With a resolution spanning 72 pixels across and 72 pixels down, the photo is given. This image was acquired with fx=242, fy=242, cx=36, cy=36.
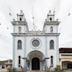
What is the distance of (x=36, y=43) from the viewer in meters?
38.6

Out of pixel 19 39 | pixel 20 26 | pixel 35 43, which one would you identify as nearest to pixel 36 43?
pixel 35 43

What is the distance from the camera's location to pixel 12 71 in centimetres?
3462

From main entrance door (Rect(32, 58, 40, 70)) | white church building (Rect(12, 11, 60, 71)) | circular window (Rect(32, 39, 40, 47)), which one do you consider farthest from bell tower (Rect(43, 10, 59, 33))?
main entrance door (Rect(32, 58, 40, 70))

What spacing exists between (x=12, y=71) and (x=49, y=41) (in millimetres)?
7867

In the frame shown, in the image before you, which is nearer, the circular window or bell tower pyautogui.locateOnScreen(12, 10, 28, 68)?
bell tower pyautogui.locateOnScreen(12, 10, 28, 68)

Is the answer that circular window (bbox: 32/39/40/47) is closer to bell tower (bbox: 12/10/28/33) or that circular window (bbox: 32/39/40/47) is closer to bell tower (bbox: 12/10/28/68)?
bell tower (bbox: 12/10/28/68)

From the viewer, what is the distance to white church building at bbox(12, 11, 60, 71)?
125 feet

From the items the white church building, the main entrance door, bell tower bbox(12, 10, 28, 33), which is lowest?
the main entrance door

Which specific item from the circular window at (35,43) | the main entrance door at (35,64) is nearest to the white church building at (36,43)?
the circular window at (35,43)

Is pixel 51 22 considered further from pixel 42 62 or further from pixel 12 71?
pixel 12 71

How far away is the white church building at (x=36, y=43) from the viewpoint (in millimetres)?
38031

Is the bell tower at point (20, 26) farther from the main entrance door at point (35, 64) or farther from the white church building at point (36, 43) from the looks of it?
the main entrance door at point (35, 64)

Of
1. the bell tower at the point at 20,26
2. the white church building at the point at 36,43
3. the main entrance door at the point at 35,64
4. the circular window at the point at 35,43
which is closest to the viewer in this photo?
the white church building at the point at 36,43

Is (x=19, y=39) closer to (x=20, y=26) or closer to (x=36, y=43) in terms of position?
(x=20, y=26)
